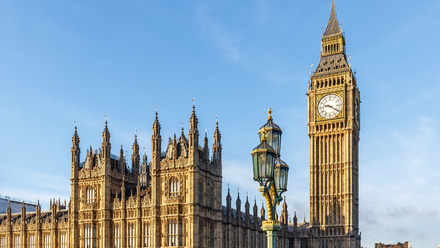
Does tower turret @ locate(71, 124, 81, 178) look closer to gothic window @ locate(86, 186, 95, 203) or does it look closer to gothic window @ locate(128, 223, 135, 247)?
gothic window @ locate(86, 186, 95, 203)

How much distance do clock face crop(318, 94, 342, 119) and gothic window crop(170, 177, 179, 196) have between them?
4843 cm

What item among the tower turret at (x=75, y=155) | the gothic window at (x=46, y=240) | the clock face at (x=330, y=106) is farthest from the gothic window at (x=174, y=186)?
the clock face at (x=330, y=106)

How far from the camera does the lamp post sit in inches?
788

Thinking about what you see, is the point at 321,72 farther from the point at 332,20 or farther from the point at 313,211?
the point at 313,211

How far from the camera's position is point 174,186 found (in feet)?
229

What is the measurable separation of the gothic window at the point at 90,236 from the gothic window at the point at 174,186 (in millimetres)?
12504

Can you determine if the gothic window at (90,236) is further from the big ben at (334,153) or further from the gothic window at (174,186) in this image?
the big ben at (334,153)

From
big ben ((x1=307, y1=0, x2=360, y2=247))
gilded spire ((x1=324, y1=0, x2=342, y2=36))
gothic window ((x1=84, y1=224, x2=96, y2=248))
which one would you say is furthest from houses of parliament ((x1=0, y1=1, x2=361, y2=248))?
gilded spire ((x1=324, y1=0, x2=342, y2=36))

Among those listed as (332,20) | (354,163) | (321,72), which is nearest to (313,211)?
(354,163)

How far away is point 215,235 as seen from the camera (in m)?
71.4

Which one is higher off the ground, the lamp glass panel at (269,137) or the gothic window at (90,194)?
the lamp glass panel at (269,137)

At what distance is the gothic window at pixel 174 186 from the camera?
69463 mm

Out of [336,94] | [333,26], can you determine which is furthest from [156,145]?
[333,26]

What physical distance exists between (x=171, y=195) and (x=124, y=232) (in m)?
7.98
